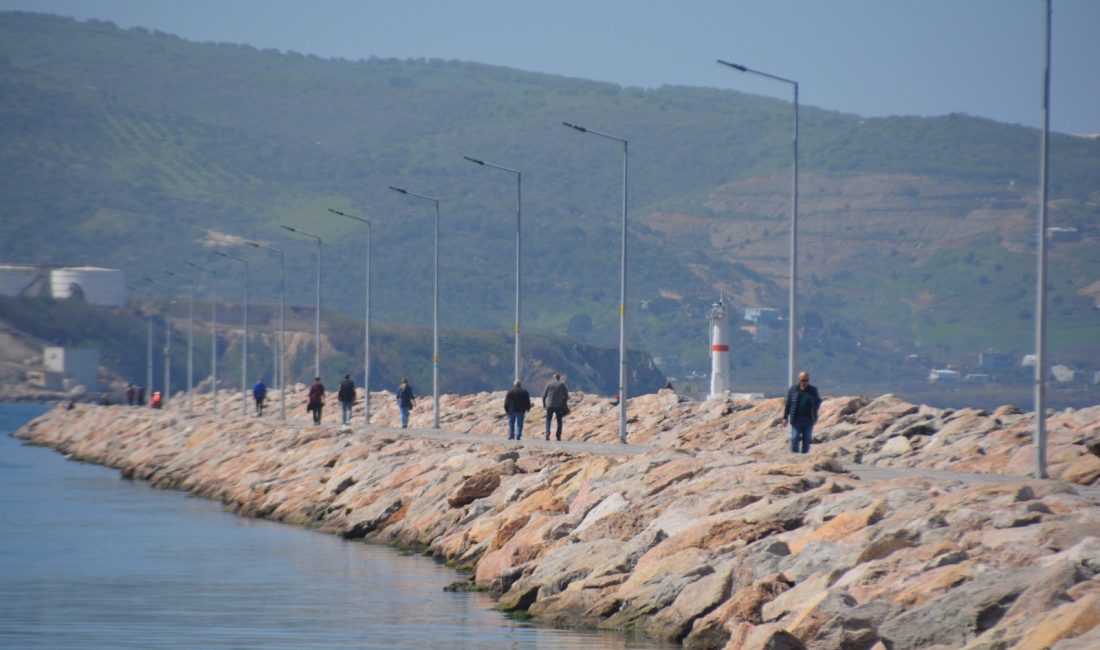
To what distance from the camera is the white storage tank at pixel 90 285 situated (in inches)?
7367

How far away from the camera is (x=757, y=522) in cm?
2275

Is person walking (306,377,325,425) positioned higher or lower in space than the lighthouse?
lower

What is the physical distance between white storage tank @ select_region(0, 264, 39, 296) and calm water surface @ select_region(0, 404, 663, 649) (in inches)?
5951

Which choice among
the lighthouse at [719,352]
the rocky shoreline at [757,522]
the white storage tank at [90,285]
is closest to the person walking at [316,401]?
the rocky shoreline at [757,522]

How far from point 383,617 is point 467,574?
4.78 m

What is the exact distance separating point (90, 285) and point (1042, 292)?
562ft

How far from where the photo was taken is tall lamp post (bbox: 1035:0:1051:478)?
25.1 meters

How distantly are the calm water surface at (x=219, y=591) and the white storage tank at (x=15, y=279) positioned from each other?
151152 mm

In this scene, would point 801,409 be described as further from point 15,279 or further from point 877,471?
point 15,279

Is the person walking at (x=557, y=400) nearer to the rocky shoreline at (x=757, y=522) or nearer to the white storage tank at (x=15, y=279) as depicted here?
the rocky shoreline at (x=757, y=522)

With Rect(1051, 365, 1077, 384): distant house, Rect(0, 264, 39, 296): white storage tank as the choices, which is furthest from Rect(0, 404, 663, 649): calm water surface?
Rect(0, 264, 39, 296): white storage tank

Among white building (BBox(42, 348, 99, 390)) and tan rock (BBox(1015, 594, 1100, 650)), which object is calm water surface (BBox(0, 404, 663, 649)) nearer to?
tan rock (BBox(1015, 594, 1100, 650))

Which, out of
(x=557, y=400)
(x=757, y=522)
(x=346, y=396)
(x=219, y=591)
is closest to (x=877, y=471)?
(x=757, y=522)

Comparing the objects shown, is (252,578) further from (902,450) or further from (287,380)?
(287,380)
